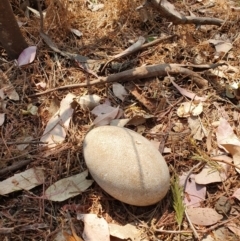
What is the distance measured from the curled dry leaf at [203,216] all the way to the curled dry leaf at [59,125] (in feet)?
2.04

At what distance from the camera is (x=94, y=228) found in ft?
4.97

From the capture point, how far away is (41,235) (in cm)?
150

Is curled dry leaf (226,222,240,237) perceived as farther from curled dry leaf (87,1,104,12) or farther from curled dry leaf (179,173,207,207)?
curled dry leaf (87,1,104,12)

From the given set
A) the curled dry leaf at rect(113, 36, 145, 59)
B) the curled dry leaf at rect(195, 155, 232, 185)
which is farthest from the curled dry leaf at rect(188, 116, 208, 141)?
the curled dry leaf at rect(113, 36, 145, 59)

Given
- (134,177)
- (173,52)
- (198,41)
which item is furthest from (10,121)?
(198,41)

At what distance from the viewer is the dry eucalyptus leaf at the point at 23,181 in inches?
63.2

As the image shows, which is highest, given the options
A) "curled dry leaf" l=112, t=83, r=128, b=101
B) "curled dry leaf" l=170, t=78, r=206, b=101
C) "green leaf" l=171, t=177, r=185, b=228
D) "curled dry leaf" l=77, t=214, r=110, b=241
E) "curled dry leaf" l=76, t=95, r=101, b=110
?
"curled dry leaf" l=170, t=78, r=206, b=101

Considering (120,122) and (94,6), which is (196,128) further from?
(94,6)

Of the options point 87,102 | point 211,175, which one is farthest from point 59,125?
point 211,175

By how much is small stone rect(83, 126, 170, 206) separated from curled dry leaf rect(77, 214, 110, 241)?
0.12m

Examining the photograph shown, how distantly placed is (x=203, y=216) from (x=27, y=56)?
3.73ft

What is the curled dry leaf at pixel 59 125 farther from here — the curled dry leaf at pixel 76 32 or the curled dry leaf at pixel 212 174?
the curled dry leaf at pixel 212 174

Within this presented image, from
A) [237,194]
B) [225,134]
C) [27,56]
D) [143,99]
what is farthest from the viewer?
[27,56]

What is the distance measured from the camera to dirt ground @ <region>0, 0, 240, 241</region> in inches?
61.2
